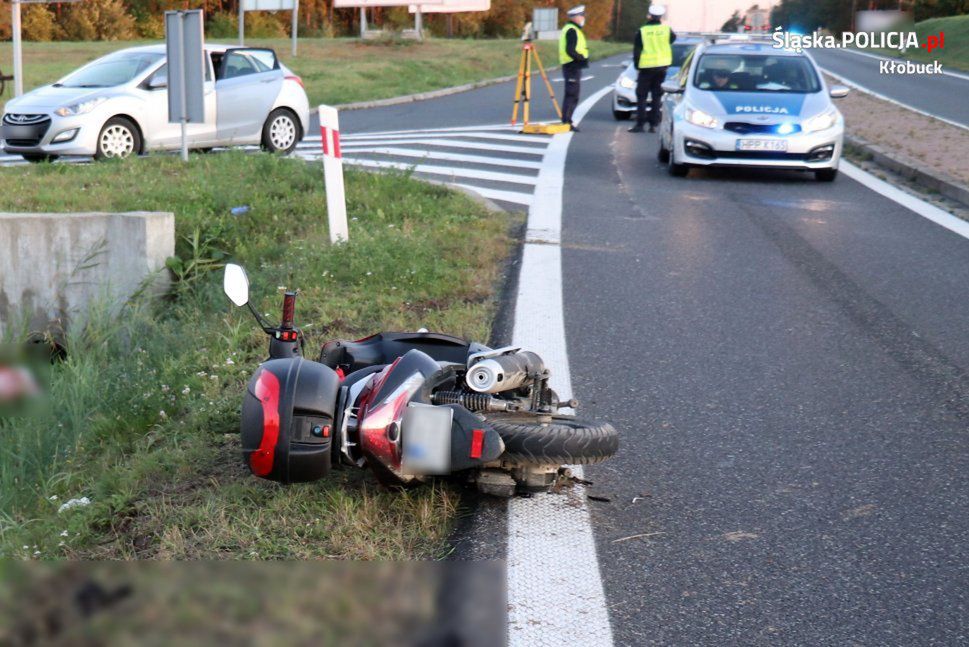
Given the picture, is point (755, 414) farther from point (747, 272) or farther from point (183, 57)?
point (183, 57)

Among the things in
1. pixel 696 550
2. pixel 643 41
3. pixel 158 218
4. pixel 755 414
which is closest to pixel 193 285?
pixel 158 218

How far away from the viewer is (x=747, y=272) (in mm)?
8055

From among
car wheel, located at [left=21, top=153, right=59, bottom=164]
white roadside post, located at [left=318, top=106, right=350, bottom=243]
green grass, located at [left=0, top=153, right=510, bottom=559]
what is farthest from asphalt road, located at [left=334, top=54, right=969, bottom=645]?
car wheel, located at [left=21, top=153, right=59, bottom=164]

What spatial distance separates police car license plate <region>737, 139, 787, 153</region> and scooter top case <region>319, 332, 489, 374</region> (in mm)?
9468

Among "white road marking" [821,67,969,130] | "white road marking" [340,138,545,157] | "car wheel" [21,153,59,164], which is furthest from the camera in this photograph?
"white road marking" [821,67,969,130]

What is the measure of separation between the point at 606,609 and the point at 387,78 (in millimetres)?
29967

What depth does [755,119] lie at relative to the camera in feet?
43.4

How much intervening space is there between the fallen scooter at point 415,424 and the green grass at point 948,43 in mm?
44431

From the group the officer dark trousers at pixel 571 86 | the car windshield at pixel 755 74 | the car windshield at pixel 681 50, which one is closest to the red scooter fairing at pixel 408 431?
the car windshield at pixel 755 74

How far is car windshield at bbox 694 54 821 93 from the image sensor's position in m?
14.3

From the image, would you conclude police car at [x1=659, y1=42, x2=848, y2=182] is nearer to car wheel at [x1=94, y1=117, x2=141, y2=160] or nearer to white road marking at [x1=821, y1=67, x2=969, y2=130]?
white road marking at [x1=821, y1=67, x2=969, y2=130]

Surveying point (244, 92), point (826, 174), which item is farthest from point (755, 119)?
point (244, 92)

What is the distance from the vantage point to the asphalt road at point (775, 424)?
3.23 meters

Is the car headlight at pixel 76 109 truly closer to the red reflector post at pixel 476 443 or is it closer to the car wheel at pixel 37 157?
the car wheel at pixel 37 157
